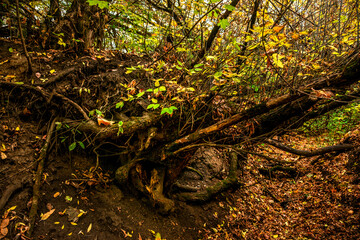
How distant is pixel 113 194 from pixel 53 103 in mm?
2107

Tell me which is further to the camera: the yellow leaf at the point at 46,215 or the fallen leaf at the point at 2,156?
the fallen leaf at the point at 2,156

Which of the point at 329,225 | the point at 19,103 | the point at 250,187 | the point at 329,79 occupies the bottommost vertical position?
the point at 250,187

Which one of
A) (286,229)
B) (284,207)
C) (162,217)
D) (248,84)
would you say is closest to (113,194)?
(162,217)

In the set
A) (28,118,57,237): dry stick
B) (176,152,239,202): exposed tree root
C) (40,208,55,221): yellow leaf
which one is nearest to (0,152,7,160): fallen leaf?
(28,118,57,237): dry stick

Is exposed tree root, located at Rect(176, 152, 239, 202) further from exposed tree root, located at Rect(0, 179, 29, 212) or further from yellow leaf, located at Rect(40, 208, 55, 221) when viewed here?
exposed tree root, located at Rect(0, 179, 29, 212)

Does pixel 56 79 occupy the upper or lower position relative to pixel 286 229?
upper

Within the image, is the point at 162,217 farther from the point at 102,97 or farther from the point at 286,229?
the point at 286,229

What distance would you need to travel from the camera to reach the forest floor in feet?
7.80

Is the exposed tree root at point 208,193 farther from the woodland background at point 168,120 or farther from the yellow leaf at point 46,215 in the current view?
the yellow leaf at point 46,215

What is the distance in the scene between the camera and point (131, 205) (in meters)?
3.14

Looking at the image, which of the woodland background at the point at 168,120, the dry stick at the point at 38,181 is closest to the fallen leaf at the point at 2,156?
the woodland background at the point at 168,120

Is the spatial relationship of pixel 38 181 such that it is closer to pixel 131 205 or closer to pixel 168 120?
pixel 131 205

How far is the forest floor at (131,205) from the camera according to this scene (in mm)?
2379

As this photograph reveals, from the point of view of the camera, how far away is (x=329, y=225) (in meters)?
3.65
